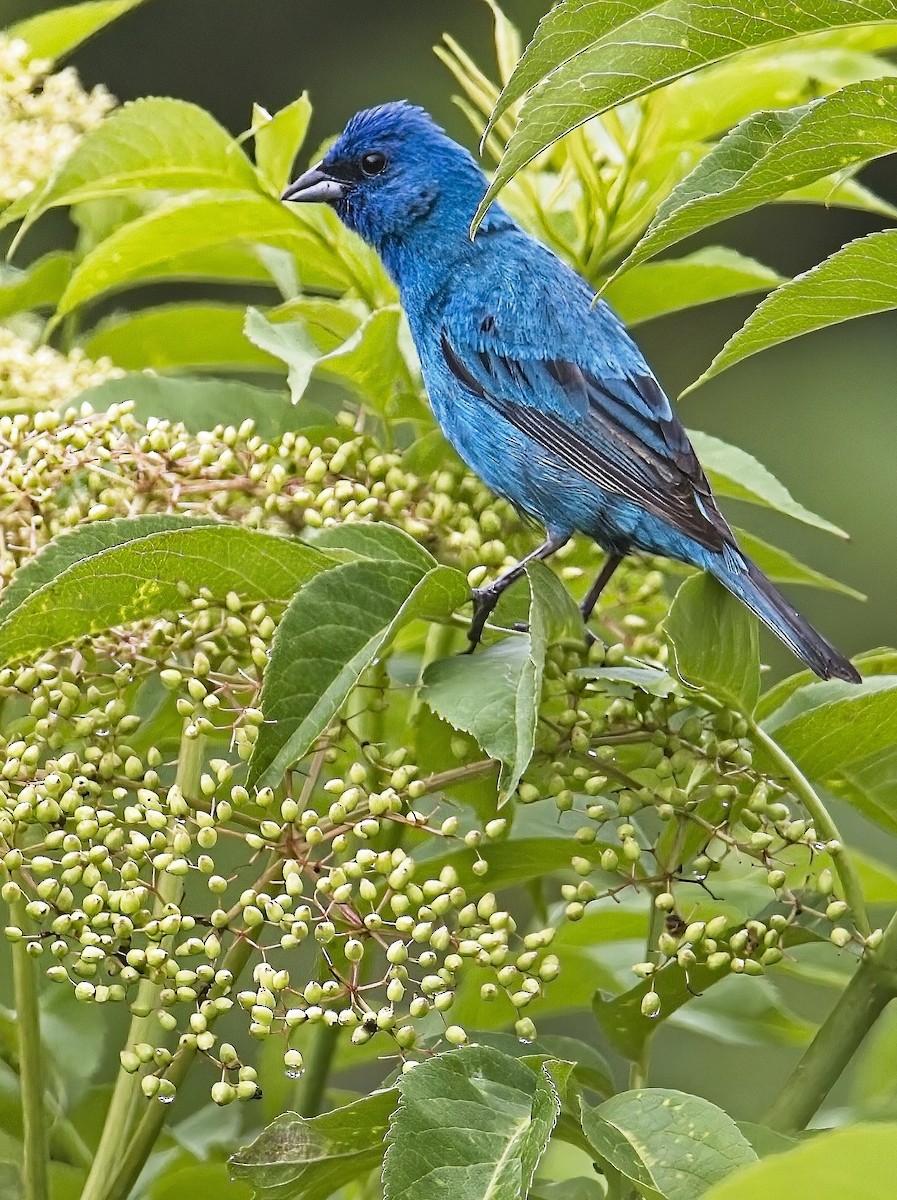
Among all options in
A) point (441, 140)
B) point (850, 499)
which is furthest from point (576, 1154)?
point (850, 499)

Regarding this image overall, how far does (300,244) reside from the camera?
1985mm

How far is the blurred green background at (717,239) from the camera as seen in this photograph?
22.1 ft

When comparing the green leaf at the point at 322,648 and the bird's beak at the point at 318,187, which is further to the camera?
the bird's beak at the point at 318,187

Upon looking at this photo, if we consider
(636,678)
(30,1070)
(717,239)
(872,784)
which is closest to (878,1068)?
(872,784)

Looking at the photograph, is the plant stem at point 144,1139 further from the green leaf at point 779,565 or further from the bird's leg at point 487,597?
the green leaf at point 779,565

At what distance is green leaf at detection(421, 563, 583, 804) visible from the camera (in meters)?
1.27

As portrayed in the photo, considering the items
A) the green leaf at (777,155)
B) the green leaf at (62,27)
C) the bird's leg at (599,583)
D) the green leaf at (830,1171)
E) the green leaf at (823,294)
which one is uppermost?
the green leaf at (62,27)

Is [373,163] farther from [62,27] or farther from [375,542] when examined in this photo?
[375,542]

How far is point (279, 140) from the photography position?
198cm

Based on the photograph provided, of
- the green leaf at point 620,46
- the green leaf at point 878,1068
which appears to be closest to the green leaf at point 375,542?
the green leaf at point 620,46

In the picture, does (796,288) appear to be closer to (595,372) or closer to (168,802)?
(168,802)

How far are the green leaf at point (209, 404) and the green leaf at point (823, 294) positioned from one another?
0.70 metres

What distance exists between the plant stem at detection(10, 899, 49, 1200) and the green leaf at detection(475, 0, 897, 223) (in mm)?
821

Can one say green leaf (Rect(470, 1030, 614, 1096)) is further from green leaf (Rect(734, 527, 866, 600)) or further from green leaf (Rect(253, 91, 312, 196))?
green leaf (Rect(253, 91, 312, 196))
